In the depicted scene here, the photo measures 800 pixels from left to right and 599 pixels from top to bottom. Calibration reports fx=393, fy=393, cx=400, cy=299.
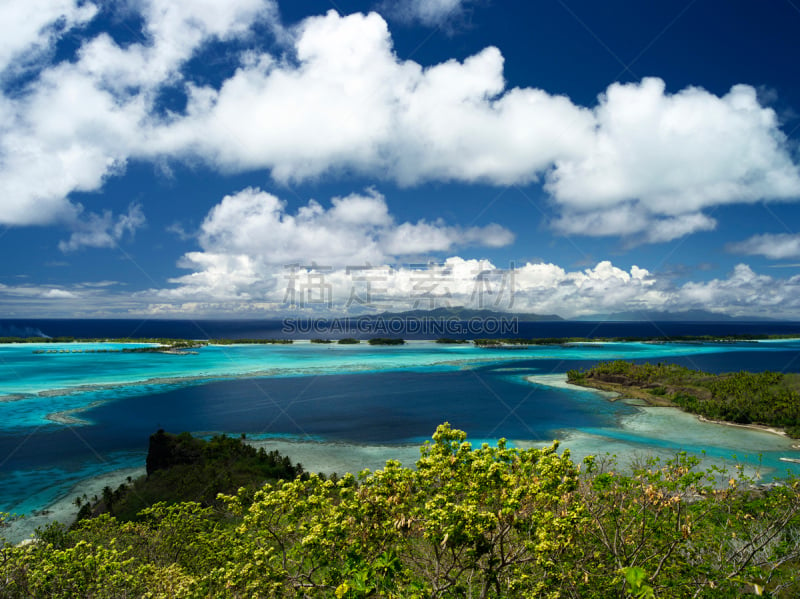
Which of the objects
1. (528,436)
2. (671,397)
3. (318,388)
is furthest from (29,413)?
(671,397)

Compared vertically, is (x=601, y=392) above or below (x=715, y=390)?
below

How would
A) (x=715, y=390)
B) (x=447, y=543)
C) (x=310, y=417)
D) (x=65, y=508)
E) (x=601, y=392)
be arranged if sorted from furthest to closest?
(x=601, y=392), (x=715, y=390), (x=310, y=417), (x=65, y=508), (x=447, y=543)

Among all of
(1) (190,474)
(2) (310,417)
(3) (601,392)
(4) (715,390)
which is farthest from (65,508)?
(4) (715,390)

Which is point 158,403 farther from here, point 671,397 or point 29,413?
point 671,397

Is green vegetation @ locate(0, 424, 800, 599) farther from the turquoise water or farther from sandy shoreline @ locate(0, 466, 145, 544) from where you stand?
the turquoise water

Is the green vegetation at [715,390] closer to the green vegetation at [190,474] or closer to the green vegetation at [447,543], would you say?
the green vegetation at [447,543]

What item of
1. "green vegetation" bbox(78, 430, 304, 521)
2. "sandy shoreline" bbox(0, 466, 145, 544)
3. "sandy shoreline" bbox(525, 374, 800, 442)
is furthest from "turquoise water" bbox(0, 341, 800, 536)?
"green vegetation" bbox(78, 430, 304, 521)

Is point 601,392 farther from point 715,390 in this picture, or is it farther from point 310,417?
point 310,417
